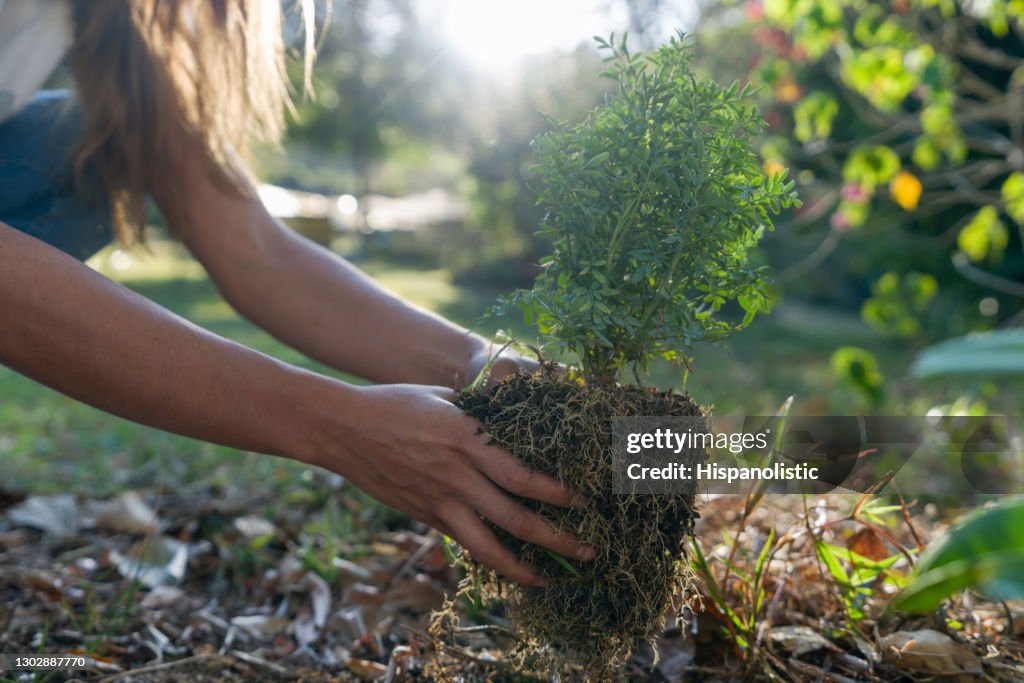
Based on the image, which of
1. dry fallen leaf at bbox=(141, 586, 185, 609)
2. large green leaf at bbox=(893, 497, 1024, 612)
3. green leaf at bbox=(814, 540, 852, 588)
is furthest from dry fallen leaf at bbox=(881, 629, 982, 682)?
dry fallen leaf at bbox=(141, 586, 185, 609)

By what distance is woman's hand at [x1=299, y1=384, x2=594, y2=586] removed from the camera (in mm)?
1191

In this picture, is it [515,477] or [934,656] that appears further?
[934,656]

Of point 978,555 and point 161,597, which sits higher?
point 161,597

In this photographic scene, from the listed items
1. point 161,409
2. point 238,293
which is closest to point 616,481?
point 161,409

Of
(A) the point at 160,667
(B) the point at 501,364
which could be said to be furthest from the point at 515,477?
(A) the point at 160,667

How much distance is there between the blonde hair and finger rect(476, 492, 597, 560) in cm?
118

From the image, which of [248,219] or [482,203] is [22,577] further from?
[482,203]

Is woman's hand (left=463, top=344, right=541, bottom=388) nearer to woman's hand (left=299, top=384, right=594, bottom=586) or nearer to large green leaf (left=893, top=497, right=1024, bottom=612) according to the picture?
woman's hand (left=299, top=384, right=594, bottom=586)

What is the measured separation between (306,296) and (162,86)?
0.65 meters

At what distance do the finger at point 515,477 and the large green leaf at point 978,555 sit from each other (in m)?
0.64

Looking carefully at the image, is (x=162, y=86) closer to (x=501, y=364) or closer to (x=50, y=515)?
(x=501, y=364)

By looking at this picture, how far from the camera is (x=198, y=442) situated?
3590 mm

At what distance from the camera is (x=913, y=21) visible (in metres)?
3.86

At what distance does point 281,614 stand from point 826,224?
7.37 metres
